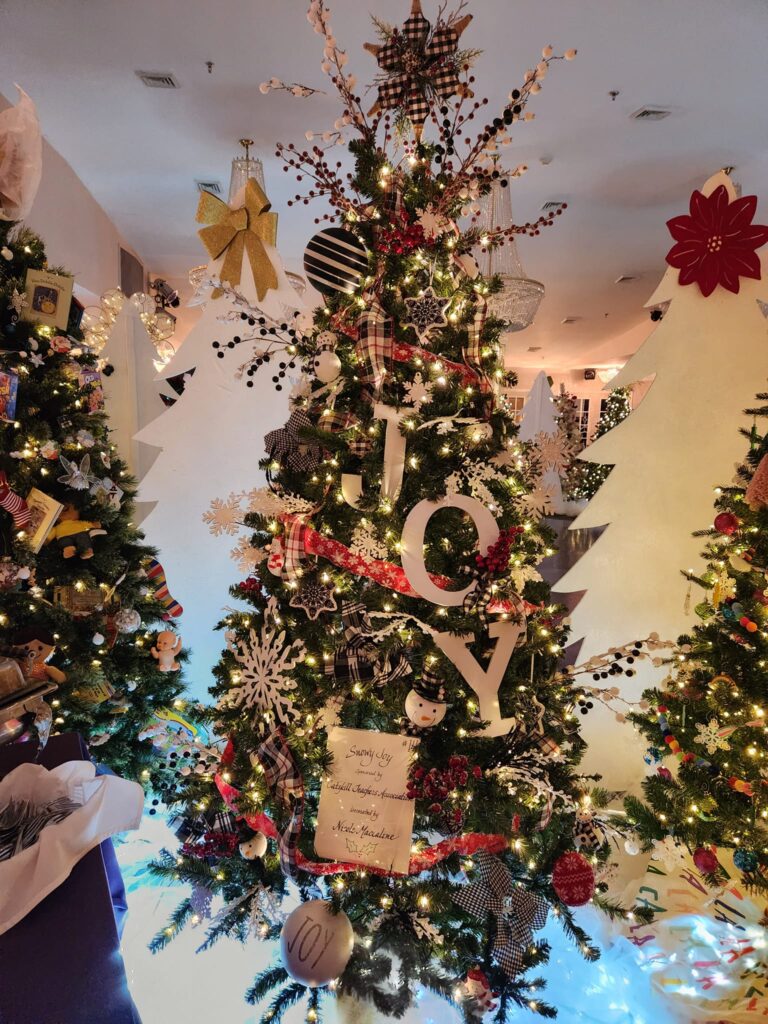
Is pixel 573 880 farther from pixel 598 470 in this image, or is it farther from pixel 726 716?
pixel 598 470

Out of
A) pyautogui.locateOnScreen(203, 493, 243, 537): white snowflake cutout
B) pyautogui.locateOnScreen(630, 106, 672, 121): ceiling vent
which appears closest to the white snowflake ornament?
pyautogui.locateOnScreen(203, 493, 243, 537): white snowflake cutout

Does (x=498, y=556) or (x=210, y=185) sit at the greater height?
(x=210, y=185)

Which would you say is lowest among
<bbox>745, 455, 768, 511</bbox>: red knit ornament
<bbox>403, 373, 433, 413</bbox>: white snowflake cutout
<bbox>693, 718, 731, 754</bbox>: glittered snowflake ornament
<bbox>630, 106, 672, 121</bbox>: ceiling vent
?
<bbox>693, 718, 731, 754</bbox>: glittered snowflake ornament

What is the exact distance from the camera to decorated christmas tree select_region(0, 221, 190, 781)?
213cm

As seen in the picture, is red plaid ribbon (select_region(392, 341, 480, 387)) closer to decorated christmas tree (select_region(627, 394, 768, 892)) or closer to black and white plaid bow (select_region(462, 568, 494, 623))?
black and white plaid bow (select_region(462, 568, 494, 623))

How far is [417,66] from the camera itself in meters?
1.40

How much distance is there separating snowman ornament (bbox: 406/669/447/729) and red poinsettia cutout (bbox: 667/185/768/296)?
1.87 metres

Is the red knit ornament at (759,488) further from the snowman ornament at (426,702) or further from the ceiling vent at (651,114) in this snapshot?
the ceiling vent at (651,114)

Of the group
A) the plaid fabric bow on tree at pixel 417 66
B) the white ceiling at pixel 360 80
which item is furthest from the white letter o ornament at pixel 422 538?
the white ceiling at pixel 360 80

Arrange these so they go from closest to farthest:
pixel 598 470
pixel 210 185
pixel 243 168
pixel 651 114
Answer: pixel 651 114, pixel 243 168, pixel 210 185, pixel 598 470

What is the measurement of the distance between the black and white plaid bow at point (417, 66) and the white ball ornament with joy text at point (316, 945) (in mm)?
1855

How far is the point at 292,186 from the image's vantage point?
4.18m

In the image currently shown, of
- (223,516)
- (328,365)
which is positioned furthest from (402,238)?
(223,516)

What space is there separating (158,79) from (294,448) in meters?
2.51
